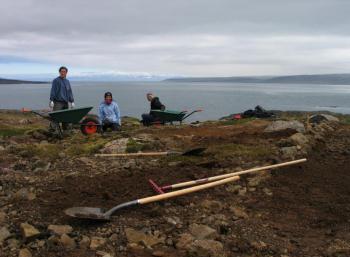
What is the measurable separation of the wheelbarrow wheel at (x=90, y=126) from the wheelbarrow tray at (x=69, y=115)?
0.20 m

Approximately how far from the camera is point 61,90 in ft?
37.3

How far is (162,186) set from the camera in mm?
6133

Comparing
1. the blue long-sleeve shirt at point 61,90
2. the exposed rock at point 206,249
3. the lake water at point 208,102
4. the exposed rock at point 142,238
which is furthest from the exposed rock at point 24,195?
the lake water at point 208,102

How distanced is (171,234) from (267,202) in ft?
5.09

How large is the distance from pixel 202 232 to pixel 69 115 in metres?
6.98

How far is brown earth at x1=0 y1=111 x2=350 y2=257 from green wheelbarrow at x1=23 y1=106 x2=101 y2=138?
283 centimetres

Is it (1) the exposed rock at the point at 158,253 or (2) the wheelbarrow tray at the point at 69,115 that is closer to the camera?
(1) the exposed rock at the point at 158,253

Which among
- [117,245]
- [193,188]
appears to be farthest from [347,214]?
[117,245]

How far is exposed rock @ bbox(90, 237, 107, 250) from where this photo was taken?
14.9 ft

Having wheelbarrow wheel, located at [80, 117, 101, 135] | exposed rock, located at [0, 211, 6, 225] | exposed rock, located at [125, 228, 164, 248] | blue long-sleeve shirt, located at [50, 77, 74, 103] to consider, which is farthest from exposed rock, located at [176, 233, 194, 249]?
blue long-sleeve shirt, located at [50, 77, 74, 103]

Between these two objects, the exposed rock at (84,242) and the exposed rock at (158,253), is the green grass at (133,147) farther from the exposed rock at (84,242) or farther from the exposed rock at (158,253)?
the exposed rock at (158,253)

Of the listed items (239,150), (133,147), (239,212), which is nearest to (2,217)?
(239,212)

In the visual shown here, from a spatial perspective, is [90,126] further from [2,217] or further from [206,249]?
[206,249]

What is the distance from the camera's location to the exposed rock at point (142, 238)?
15.3ft
